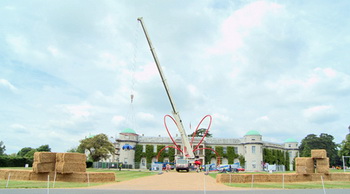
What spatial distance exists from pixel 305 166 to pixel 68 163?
21.9 metres

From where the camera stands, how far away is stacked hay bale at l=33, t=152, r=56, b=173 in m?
22.7

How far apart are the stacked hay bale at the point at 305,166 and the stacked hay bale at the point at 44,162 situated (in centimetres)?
2263

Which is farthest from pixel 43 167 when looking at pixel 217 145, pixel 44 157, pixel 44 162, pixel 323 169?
pixel 217 145

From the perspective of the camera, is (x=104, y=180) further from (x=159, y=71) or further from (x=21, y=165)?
(x=21, y=165)

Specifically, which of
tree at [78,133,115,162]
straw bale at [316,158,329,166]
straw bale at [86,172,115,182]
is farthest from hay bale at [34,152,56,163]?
tree at [78,133,115,162]

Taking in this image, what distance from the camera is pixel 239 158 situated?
247ft

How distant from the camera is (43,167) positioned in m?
22.9

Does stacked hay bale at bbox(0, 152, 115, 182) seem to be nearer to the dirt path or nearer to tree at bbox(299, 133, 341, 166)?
the dirt path

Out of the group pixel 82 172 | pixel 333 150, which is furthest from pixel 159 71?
pixel 333 150

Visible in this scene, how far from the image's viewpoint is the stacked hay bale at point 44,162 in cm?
2269

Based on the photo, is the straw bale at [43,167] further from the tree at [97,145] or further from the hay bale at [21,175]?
the tree at [97,145]

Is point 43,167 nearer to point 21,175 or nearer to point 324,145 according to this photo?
point 21,175

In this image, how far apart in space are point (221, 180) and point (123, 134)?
53765mm

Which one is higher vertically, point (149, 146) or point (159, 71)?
point (159, 71)
